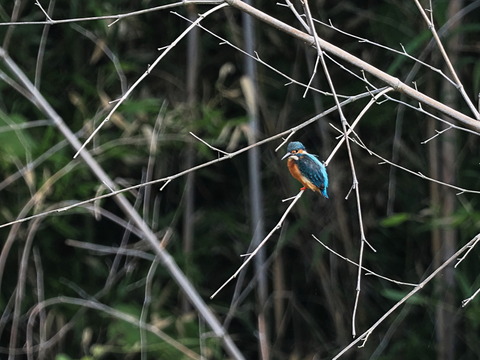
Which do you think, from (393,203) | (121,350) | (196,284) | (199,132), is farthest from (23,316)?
(393,203)

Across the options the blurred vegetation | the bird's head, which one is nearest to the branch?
the bird's head

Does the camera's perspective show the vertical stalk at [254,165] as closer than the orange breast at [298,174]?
No

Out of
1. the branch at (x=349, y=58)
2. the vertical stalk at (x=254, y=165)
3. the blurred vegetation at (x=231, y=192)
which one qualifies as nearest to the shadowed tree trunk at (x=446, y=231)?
the blurred vegetation at (x=231, y=192)

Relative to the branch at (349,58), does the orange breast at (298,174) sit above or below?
below

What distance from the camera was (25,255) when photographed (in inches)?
92.4

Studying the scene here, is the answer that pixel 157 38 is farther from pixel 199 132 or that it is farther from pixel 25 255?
pixel 25 255

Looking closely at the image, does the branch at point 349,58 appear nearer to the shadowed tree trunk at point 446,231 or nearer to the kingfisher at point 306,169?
the kingfisher at point 306,169

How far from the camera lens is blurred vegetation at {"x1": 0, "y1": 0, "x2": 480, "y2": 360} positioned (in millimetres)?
2619

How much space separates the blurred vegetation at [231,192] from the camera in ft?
8.59

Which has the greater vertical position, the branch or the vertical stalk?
the branch

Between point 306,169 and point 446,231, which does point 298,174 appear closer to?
point 306,169

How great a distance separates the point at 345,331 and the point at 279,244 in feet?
1.32

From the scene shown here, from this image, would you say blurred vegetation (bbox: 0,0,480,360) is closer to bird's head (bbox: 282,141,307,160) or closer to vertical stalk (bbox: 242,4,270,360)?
vertical stalk (bbox: 242,4,270,360)

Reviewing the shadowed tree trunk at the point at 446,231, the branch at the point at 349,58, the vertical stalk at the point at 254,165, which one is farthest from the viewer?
the shadowed tree trunk at the point at 446,231
